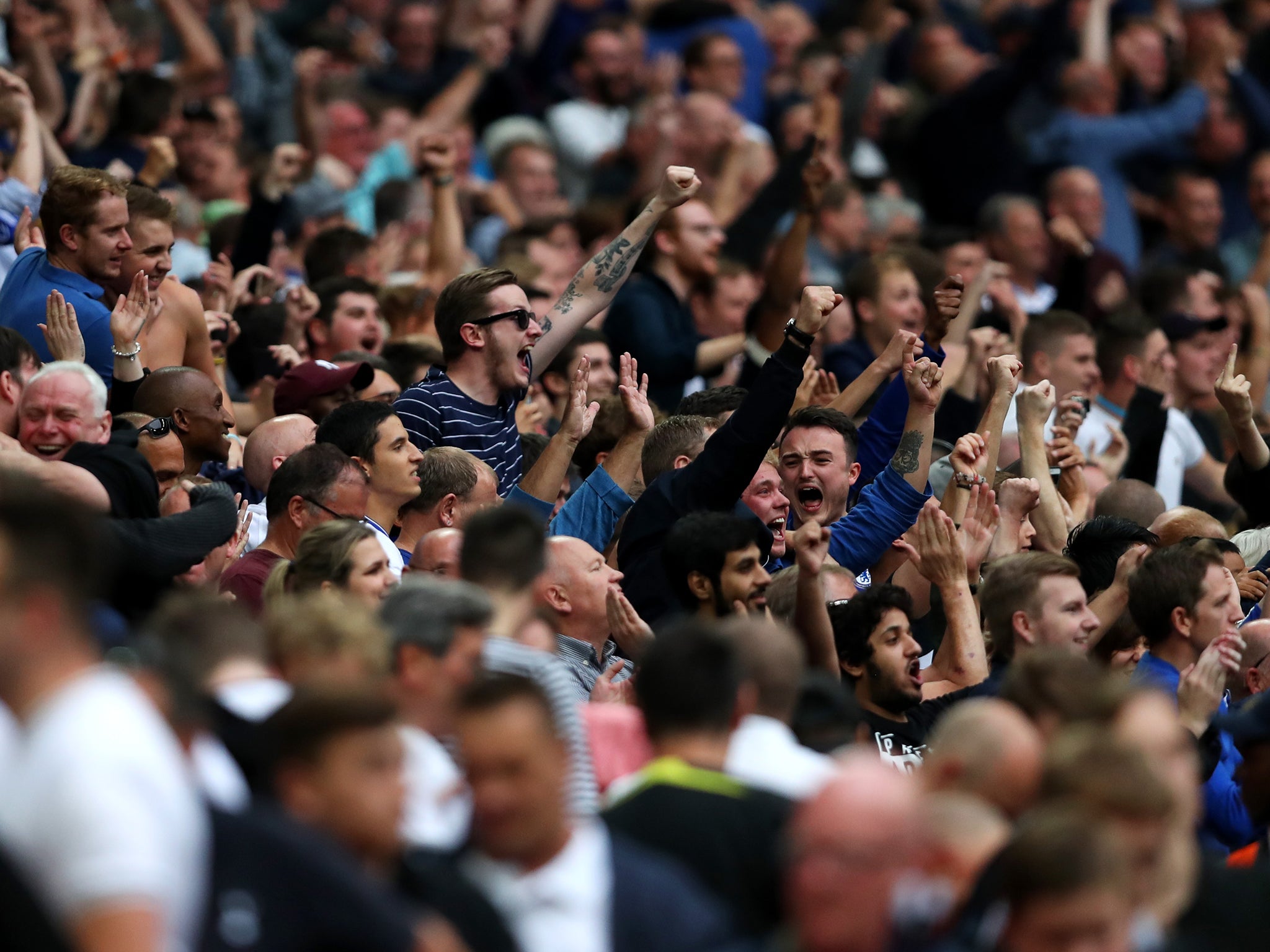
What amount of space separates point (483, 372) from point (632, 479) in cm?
67

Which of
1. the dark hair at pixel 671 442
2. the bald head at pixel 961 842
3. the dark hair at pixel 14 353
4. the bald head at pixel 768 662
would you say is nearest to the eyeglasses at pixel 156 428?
the dark hair at pixel 14 353

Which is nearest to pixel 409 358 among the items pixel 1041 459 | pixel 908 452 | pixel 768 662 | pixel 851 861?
pixel 908 452

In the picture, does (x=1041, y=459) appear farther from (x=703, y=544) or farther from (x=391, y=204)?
(x=391, y=204)

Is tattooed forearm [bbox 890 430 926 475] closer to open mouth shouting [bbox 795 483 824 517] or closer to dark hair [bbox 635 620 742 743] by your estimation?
open mouth shouting [bbox 795 483 824 517]

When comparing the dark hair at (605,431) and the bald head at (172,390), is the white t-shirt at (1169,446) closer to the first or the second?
the dark hair at (605,431)

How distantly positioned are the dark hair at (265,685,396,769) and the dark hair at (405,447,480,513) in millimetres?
3078

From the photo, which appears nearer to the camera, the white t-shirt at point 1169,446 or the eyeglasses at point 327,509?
the eyeglasses at point 327,509

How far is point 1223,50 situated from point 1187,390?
496 cm

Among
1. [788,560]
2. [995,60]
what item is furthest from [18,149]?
[995,60]

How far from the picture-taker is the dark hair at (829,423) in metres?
7.21

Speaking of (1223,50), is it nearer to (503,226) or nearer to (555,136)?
(555,136)

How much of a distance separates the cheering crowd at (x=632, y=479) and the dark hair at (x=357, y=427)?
0.02 metres

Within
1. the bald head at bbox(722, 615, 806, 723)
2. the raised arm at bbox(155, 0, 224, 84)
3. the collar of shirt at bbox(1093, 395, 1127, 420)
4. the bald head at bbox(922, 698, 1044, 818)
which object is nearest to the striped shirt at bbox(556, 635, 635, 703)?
the bald head at bbox(722, 615, 806, 723)

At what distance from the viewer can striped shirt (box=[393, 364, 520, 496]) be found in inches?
289
